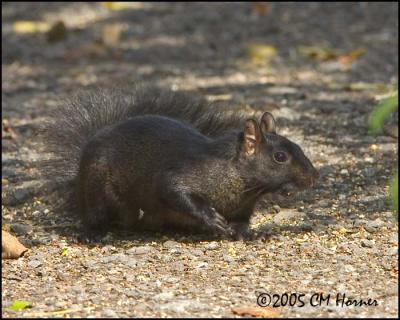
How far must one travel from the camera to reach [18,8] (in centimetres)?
1346

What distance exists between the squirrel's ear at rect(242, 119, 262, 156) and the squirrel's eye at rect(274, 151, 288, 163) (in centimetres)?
13

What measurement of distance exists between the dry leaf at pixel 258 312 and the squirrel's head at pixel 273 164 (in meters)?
1.62

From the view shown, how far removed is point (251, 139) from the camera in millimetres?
6105

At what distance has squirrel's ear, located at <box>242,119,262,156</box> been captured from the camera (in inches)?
239

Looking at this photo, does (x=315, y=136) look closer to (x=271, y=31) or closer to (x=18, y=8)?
(x=271, y=31)

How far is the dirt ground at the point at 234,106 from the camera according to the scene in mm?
5074

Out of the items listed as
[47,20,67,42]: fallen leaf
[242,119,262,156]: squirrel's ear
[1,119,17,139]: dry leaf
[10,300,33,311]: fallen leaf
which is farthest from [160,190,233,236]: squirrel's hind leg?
[47,20,67,42]: fallen leaf

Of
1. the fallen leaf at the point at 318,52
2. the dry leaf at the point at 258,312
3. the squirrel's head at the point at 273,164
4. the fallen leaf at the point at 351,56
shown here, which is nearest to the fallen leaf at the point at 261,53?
the fallen leaf at the point at 318,52

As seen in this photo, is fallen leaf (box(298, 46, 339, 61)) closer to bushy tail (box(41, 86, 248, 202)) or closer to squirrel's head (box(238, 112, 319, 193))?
bushy tail (box(41, 86, 248, 202))

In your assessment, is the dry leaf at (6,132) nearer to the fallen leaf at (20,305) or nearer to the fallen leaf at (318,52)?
the fallen leaf at (318,52)

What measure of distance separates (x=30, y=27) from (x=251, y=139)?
23.8 ft

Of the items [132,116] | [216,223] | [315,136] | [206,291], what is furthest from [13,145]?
[206,291]

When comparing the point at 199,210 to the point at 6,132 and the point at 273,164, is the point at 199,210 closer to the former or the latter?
the point at 273,164

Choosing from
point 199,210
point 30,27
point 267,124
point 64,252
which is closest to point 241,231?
point 199,210
